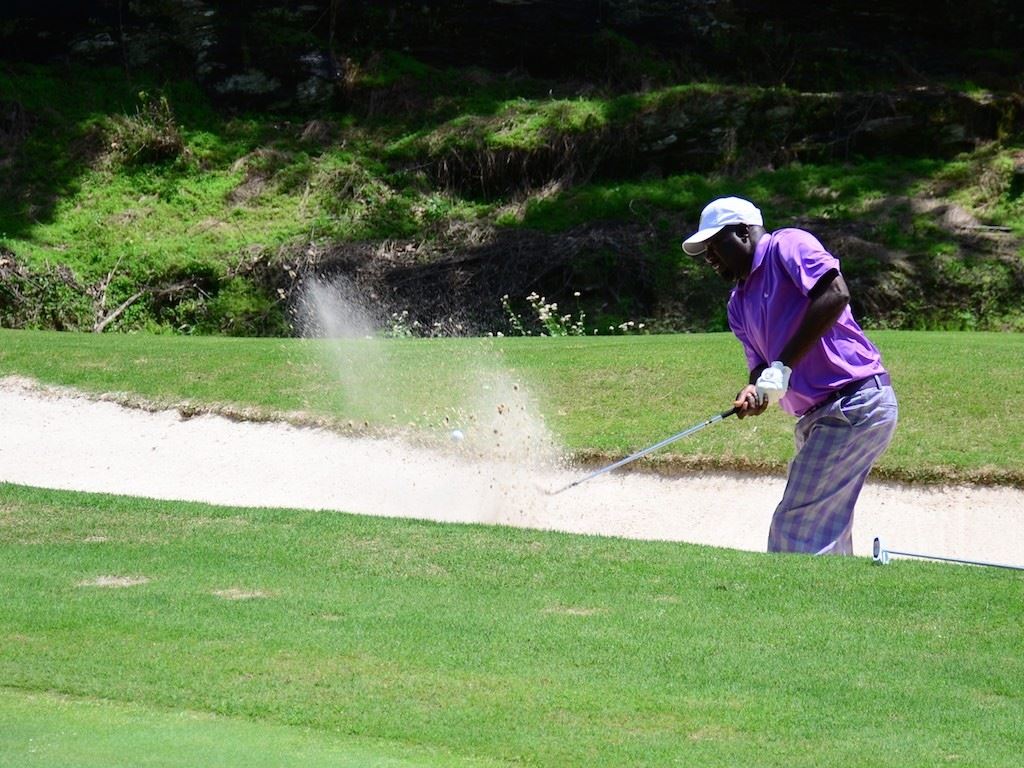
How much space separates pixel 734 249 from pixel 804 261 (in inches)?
14.9

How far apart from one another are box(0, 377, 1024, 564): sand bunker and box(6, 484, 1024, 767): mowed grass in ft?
8.06

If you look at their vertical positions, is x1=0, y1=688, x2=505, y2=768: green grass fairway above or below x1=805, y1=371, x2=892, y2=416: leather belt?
below

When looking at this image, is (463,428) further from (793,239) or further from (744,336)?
(793,239)

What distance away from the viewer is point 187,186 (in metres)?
22.9

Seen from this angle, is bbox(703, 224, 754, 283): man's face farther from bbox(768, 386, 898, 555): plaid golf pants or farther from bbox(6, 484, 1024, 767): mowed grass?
A: bbox(6, 484, 1024, 767): mowed grass

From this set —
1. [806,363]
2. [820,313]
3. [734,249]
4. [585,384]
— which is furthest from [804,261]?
[585,384]

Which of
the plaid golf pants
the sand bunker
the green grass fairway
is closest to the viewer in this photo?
the green grass fairway

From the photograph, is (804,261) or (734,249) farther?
(734,249)

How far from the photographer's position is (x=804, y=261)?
6.42 meters

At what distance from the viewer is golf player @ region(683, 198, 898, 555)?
6.46 metres

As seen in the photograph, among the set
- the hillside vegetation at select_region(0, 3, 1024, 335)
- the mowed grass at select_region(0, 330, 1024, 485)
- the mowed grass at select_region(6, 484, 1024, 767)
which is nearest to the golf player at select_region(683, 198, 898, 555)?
the mowed grass at select_region(6, 484, 1024, 767)

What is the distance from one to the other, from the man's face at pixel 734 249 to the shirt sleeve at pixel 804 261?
7.0 inches

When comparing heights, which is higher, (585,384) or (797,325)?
(797,325)

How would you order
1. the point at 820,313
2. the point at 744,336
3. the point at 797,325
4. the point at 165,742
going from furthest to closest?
the point at 744,336 → the point at 797,325 → the point at 820,313 → the point at 165,742
